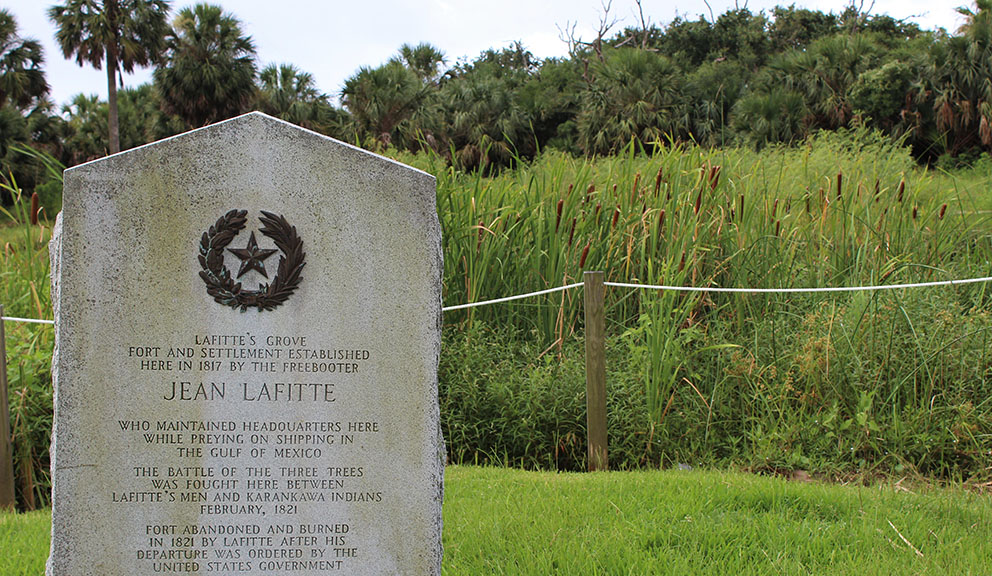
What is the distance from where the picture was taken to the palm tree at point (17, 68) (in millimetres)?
27750

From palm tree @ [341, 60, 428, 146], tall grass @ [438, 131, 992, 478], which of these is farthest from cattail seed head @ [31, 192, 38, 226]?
palm tree @ [341, 60, 428, 146]

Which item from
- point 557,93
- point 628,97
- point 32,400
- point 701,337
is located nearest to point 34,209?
point 32,400

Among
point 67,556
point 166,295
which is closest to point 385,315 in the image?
point 166,295

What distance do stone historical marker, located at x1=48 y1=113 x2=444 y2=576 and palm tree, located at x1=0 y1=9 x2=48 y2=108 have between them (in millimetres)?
29868

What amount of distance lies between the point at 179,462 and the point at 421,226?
108cm

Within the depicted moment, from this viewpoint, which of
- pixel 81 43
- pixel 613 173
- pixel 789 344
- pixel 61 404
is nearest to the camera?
pixel 61 404

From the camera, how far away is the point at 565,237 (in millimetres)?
5914

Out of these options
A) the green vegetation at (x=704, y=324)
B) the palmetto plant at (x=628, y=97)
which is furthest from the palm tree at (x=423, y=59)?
the green vegetation at (x=704, y=324)

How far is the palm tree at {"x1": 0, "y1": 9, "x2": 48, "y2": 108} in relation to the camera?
27.8 metres

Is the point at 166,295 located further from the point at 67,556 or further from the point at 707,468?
the point at 707,468

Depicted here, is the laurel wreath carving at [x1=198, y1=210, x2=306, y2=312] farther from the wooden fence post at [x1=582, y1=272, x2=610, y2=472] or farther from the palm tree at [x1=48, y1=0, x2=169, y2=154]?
the palm tree at [x1=48, y1=0, x2=169, y2=154]

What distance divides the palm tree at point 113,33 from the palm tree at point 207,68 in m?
0.82

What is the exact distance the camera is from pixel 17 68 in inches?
1113

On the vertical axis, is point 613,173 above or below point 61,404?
above
